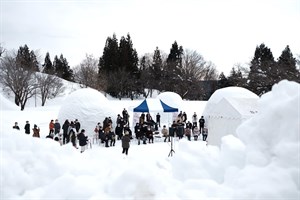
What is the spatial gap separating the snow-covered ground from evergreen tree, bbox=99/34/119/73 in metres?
44.4

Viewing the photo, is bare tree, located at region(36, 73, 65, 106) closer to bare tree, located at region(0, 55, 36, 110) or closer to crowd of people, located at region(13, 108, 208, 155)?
bare tree, located at region(0, 55, 36, 110)

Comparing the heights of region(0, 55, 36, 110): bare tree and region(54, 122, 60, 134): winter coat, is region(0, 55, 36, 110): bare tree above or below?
above

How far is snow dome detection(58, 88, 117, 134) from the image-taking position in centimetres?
1775

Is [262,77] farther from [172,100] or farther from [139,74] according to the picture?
[139,74]

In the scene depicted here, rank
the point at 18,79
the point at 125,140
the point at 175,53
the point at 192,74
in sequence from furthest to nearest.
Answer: the point at 175,53, the point at 192,74, the point at 18,79, the point at 125,140

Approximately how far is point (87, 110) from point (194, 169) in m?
13.7

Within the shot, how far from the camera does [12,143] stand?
5.67 meters

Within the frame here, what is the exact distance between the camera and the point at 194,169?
505 cm

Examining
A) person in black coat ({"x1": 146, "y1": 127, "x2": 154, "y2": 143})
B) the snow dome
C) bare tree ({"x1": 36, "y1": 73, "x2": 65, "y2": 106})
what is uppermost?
bare tree ({"x1": 36, "y1": 73, "x2": 65, "y2": 106})

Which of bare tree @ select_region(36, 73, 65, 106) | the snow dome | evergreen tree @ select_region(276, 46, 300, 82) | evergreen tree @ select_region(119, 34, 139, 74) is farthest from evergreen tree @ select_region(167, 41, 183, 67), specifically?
the snow dome

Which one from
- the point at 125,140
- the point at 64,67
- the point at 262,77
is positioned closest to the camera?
the point at 125,140

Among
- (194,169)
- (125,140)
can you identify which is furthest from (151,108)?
(194,169)

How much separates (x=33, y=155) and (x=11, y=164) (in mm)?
447

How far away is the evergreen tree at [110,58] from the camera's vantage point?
5034 cm
